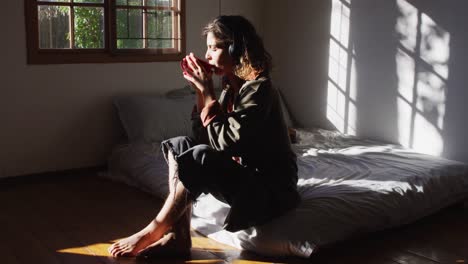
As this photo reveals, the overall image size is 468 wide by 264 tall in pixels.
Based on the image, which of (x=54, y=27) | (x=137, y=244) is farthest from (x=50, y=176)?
(x=137, y=244)

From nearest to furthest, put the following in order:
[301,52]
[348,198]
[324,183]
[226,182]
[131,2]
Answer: [226,182] < [348,198] < [324,183] < [131,2] < [301,52]

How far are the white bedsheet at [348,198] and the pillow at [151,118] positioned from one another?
837mm

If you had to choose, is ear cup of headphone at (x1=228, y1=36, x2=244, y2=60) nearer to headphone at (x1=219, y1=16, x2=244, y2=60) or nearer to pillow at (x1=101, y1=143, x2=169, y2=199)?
headphone at (x1=219, y1=16, x2=244, y2=60)

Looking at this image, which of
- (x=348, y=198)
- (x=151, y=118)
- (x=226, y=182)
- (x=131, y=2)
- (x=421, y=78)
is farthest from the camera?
(x=131, y=2)

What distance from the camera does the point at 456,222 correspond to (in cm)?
296

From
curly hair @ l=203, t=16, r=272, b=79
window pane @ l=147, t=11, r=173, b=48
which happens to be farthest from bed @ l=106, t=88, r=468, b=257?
curly hair @ l=203, t=16, r=272, b=79

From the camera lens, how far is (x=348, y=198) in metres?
2.61

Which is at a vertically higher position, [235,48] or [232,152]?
[235,48]

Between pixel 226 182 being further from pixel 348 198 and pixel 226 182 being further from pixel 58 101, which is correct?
pixel 58 101

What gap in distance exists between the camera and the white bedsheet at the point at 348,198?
2379 mm

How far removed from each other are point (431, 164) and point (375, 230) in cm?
71

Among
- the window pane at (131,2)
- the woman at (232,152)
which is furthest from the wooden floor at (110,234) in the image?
the window pane at (131,2)

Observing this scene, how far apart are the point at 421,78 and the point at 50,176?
246cm

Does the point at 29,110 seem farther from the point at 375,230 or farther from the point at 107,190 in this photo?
the point at 375,230
